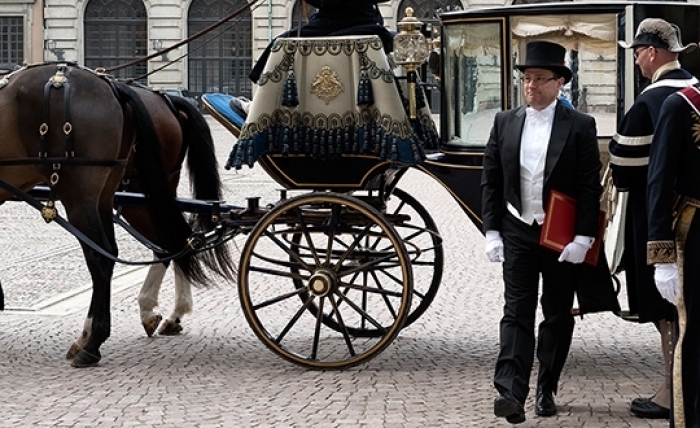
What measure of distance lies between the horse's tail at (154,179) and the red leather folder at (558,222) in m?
2.50

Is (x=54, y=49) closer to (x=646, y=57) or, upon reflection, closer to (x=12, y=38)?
(x=12, y=38)

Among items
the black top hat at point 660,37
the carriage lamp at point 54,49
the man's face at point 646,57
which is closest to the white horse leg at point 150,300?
the man's face at point 646,57

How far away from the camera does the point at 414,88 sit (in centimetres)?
721

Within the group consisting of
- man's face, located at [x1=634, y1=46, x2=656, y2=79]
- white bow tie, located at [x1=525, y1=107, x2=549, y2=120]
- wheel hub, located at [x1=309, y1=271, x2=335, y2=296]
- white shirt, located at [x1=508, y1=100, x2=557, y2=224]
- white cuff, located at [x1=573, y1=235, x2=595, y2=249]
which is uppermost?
man's face, located at [x1=634, y1=46, x2=656, y2=79]

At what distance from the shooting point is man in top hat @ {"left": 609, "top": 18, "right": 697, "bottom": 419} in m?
5.68

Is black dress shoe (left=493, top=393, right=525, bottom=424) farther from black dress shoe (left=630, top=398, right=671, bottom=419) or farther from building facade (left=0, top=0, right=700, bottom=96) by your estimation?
building facade (left=0, top=0, right=700, bottom=96)

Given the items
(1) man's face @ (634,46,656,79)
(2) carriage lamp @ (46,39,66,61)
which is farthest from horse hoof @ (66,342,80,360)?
(2) carriage lamp @ (46,39,66,61)

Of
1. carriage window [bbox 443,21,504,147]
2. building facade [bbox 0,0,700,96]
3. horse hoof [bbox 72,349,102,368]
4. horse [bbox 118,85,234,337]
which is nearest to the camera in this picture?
horse hoof [bbox 72,349,102,368]

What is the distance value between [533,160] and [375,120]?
1.42 meters

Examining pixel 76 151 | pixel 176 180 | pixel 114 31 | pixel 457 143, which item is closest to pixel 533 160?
pixel 457 143

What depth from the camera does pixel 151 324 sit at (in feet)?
26.6

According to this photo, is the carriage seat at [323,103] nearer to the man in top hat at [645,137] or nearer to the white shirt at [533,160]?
the white shirt at [533,160]

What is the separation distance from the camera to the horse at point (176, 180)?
8.09 m

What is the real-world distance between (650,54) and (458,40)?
5.77ft
